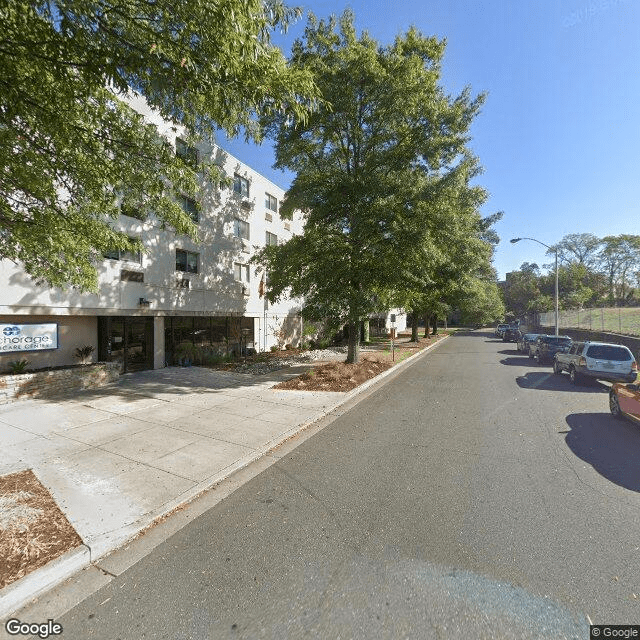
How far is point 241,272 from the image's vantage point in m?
20.8

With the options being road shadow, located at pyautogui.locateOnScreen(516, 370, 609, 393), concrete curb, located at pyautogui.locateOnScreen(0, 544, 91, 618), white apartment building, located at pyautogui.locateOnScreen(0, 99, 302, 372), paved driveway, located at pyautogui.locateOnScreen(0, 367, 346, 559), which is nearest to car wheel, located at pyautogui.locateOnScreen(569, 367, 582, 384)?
road shadow, located at pyautogui.locateOnScreen(516, 370, 609, 393)

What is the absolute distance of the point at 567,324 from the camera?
3338 centimetres

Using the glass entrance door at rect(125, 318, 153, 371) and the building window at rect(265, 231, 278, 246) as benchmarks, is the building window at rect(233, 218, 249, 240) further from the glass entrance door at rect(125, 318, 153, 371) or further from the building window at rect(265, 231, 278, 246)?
the glass entrance door at rect(125, 318, 153, 371)

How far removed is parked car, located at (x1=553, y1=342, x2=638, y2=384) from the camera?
11.6 metres

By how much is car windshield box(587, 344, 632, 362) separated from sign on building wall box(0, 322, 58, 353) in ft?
61.1

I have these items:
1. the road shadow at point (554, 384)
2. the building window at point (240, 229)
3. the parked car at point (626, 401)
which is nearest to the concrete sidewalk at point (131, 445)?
the parked car at point (626, 401)

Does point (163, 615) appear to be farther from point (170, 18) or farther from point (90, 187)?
point (170, 18)

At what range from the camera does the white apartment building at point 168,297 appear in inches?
420

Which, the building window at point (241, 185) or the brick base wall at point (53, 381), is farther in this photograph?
the building window at point (241, 185)

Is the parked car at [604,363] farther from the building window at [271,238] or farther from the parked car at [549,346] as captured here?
the building window at [271,238]

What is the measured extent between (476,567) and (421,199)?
41.2ft

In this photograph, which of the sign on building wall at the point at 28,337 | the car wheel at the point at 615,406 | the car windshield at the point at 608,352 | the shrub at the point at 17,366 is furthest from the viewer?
the car windshield at the point at 608,352

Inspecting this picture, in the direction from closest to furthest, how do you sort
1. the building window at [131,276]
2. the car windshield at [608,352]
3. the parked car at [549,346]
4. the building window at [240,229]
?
1. the car windshield at [608,352]
2. the building window at [131,276]
3. the parked car at [549,346]
4. the building window at [240,229]

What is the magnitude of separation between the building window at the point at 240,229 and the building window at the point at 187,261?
3859mm
